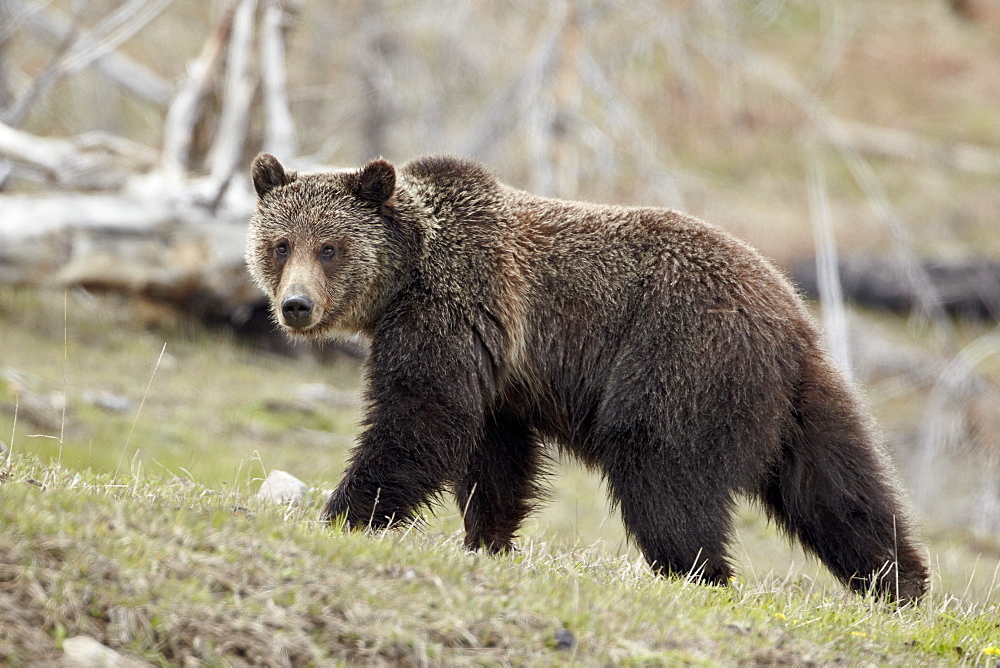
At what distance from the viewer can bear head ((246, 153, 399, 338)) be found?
21.6 feet

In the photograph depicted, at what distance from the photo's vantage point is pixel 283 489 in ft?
22.6

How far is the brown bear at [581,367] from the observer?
232 inches

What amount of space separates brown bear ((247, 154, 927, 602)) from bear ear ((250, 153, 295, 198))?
0.03 metres

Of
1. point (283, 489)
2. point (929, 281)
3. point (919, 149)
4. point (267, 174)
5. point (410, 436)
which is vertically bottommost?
point (283, 489)

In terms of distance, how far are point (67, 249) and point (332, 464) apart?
4.60 m

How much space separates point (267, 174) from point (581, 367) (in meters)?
2.34

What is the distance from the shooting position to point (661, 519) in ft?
19.3

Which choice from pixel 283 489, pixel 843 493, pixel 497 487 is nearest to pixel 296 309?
pixel 283 489

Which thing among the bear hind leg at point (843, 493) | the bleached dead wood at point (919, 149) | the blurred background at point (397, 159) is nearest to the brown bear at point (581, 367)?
the bear hind leg at point (843, 493)


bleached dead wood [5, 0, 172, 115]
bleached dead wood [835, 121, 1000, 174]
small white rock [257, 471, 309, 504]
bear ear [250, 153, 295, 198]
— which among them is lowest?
small white rock [257, 471, 309, 504]

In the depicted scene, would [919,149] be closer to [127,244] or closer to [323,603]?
[127,244]

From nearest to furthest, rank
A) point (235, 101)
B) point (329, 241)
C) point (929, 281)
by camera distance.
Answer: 1. point (329, 241)
2. point (235, 101)
3. point (929, 281)

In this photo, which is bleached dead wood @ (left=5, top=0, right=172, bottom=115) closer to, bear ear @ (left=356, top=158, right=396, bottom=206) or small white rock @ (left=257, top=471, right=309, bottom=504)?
bear ear @ (left=356, top=158, right=396, bottom=206)

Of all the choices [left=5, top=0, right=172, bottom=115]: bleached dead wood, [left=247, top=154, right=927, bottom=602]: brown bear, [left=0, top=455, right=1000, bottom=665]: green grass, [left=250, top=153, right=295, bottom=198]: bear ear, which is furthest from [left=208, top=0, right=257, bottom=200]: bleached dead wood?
[left=0, top=455, right=1000, bottom=665]: green grass
